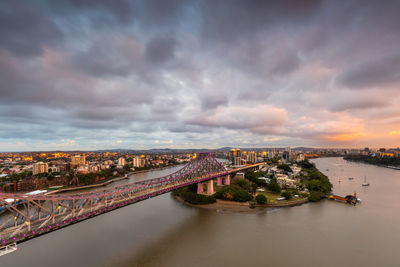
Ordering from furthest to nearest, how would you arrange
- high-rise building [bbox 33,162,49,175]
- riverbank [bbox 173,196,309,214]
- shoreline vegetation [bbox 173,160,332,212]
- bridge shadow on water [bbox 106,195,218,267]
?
high-rise building [bbox 33,162,49,175]
shoreline vegetation [bbox 173,160,332,212]
riverbank [bbox 173,196,309,214]
bridge shadow on water [bbox 106,195,218,267]

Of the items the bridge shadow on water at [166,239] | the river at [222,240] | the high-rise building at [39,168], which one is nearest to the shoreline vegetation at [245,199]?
the river at [222,240]

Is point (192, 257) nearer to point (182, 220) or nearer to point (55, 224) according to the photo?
point (182, 220)

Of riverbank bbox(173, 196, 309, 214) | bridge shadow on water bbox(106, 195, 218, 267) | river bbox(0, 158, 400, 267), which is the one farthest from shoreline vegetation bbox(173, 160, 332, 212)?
bridge shadow on water bbox(106, 195, 218, 267)

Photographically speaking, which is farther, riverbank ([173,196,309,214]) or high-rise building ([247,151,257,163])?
high-rise building ([247,151,257,163])

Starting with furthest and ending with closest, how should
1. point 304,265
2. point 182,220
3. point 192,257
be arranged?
point 182,220
point 192,257
point 304,265

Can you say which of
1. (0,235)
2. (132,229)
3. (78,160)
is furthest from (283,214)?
(78,160)

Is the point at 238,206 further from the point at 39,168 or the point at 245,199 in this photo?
the point at 39,168

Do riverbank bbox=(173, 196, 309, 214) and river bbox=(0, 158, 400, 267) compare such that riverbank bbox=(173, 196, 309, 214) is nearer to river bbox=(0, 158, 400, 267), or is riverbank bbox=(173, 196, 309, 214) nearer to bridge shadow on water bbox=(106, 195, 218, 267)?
river bbox=(0, 158, 400, 267)

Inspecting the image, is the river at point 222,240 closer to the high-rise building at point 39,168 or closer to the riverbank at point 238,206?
the riverbank at point 238,206
